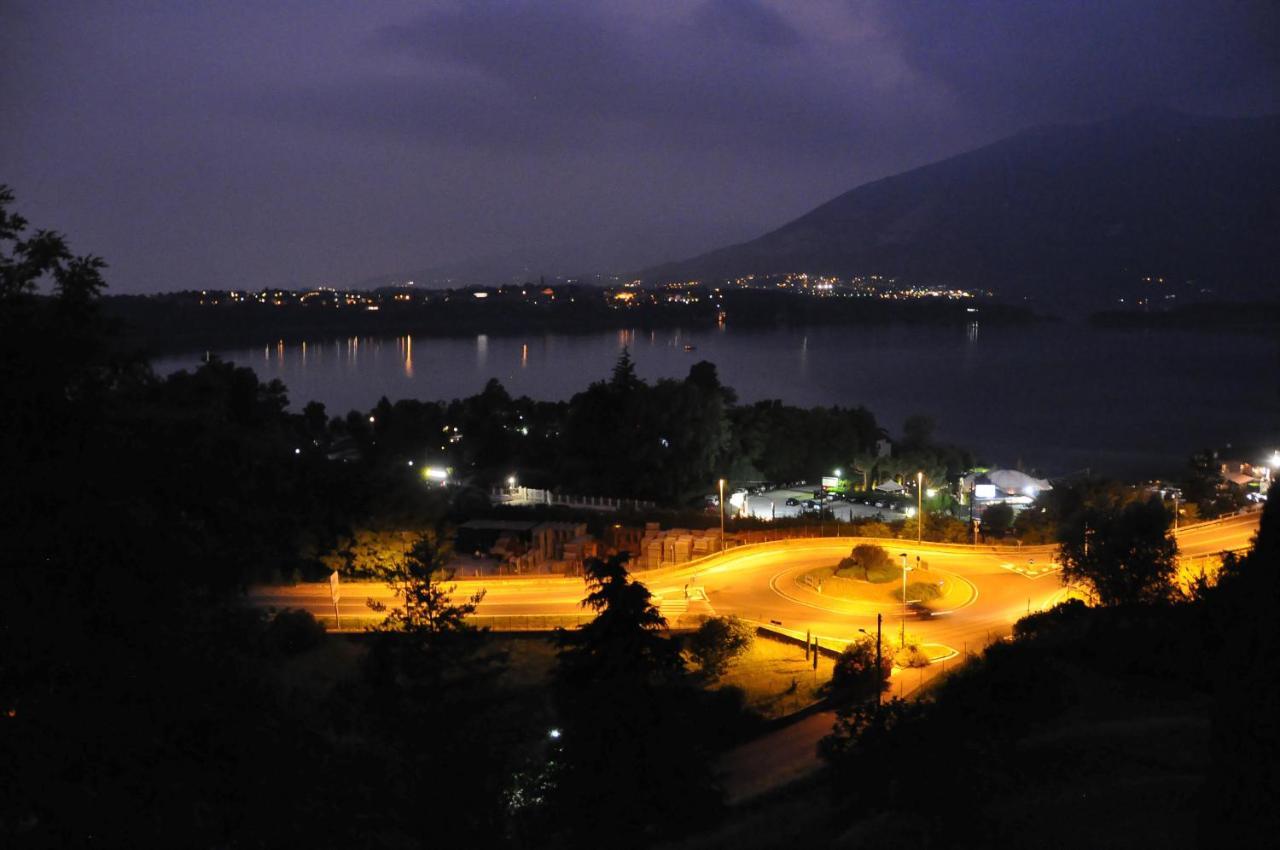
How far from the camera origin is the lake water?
3406 centimetres

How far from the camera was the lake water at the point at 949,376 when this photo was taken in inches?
1341

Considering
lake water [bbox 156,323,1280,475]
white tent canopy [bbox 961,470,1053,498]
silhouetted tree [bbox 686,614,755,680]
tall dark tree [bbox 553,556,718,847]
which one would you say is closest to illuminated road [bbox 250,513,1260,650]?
silhouetted tree [bbox 686,614,755,680]

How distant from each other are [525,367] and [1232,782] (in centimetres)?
5031

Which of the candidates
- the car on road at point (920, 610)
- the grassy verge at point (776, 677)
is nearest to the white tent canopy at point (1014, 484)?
the car on road at point (920, 610)

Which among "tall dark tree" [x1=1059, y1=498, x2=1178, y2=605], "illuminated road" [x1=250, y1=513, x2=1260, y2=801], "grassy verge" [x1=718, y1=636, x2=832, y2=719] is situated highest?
"tall dark tree" [x1=1059, y1=498, x2=1178, y2=605]

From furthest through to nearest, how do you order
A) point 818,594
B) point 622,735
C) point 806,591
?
point 806,591 → point 818,594 → point 622,735

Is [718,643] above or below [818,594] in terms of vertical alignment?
above

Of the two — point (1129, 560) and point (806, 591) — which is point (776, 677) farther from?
point (1129, 560)

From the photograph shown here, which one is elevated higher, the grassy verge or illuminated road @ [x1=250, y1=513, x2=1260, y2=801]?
illuminated road @ [x1=250, y1=513, x2=1260, y2=801]

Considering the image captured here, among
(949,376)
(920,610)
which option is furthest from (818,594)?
(949,376)

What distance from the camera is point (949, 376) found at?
49.8 m

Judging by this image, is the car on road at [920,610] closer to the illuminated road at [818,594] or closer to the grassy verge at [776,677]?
the illuminated road at [818,594]

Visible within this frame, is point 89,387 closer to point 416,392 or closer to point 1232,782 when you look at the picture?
point 1232,782

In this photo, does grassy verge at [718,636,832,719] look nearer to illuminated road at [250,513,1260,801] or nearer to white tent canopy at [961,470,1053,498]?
illuminated road at [250,513,1260,801]
